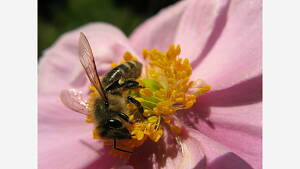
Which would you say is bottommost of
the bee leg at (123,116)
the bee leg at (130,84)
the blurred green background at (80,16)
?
the bee leg at (123,116)

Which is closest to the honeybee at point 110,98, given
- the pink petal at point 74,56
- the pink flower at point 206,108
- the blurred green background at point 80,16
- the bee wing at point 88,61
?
the bee wing at point 88,61

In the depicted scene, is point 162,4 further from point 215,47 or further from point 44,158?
point 44,158

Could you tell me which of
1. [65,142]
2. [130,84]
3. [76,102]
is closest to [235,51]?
[130,84]

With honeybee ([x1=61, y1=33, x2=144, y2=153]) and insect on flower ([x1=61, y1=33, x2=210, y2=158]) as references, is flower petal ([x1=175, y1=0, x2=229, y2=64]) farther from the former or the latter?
honeybee ([x1=61, y1=33, x2=144, y2=153])

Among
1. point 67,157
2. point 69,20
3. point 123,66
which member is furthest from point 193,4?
point 69,20

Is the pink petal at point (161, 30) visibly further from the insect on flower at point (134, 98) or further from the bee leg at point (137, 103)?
the bee leg at point (137, 103)

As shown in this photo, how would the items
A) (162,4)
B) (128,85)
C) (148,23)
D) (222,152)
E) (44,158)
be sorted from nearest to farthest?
(222,152) → (128,85) → (44,158) → (148,23) → (162,4)

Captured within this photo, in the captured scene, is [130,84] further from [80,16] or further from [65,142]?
[80,16]
